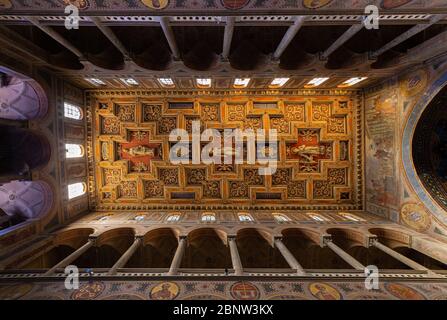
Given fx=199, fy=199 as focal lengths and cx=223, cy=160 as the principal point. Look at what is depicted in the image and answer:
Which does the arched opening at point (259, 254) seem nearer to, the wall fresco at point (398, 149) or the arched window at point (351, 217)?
the arched window at point (351, 217)

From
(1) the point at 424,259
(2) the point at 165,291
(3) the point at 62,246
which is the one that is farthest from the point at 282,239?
(3) the point at 62,246

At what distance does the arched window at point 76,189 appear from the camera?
35.6 feet

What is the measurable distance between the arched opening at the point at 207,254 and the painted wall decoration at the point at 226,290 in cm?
422

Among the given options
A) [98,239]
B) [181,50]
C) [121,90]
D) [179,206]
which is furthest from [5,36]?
[179,206]

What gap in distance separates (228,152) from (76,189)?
9038 mm

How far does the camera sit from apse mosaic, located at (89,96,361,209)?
12070 mm

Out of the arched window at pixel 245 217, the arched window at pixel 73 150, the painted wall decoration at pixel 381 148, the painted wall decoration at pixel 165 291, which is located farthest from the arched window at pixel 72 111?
the painted wall decoration at pixel 381 148

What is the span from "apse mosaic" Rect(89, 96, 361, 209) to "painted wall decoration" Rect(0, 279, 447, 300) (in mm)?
5906

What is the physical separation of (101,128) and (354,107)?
15410 mm

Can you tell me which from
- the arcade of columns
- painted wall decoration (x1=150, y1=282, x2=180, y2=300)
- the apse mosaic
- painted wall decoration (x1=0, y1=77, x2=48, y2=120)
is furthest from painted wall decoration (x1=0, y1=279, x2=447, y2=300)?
painted wall decoration (x1=0, y1=77, x2=48, y2=120)

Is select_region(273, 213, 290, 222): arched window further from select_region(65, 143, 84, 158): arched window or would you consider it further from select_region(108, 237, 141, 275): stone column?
select_region(65, 143, 84, 158): arched window

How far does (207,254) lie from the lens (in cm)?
1123

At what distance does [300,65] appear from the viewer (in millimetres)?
9438
